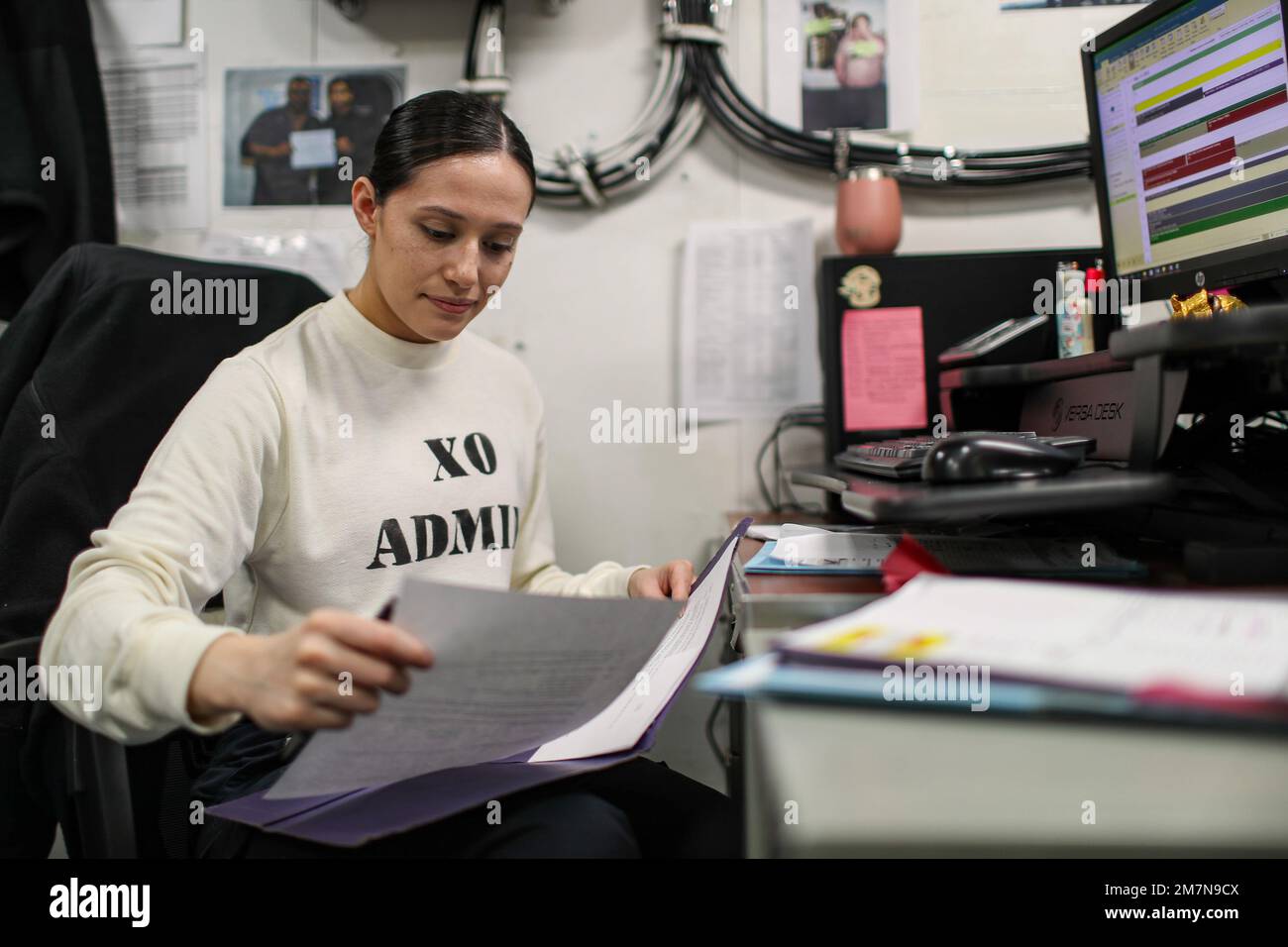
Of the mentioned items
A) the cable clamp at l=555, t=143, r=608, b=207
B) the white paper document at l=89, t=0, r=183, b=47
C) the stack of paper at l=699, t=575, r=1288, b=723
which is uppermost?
the white paper document at l=89, t=0, r=183, b=47

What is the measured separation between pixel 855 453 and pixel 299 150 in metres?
1.19

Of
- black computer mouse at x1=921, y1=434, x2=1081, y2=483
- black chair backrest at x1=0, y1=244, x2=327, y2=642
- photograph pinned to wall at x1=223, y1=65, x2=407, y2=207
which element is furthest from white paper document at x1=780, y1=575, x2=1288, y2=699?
photograph pinned to wall at x1=223, y1=65, x2=407, y2=207

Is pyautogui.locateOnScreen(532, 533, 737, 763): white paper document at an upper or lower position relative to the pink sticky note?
lower

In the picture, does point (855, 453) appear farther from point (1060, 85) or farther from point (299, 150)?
point (299, 150)

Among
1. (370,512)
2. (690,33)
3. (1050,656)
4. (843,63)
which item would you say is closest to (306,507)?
(370,512)

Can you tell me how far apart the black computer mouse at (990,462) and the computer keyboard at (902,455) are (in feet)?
0.21

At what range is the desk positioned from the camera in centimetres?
34

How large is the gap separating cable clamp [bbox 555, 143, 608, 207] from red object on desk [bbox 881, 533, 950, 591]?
1016mm

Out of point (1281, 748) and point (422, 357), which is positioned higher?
point (422, 357)

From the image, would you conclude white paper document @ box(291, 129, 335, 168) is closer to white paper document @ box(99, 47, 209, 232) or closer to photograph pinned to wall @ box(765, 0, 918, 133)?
white paper document @ box(99, 47, 209, 232)

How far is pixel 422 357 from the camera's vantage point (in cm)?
107

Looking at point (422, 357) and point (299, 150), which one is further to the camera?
point (299, 150)

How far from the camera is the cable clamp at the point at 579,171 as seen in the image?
151 centimetres
